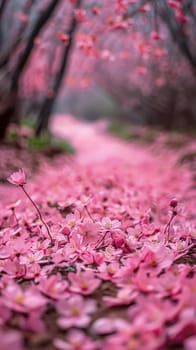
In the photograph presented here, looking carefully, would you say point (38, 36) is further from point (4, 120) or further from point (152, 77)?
point (152, 77)

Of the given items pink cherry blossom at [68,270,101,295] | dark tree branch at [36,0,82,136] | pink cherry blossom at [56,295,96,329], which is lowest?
dark tree branch at [36,0,82,136]

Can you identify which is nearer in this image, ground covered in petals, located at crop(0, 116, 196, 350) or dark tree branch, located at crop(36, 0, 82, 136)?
ground covered in petals, located at crop(0, 116, 196, 350)

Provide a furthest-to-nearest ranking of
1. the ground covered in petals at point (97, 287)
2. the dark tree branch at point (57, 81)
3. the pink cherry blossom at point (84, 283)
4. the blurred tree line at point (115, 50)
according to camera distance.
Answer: the dark tree branch at point (57, 81)
the blurred tree line at point (115, 50)
the pink cherry blossom at point (84, 283)
the ground covered in petals at point (97, 287)

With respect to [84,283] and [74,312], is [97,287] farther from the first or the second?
[74,312]

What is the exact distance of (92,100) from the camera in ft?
123

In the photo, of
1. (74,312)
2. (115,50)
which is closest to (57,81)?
(115,50)

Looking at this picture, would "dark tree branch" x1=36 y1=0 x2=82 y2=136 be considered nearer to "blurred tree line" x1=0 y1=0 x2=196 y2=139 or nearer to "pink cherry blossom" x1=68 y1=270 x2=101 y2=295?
"blurred tree line" x1=0 y1=0 x2=196 y2=139

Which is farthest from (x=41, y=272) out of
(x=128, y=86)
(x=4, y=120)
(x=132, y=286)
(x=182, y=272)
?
(x=128, y=86)

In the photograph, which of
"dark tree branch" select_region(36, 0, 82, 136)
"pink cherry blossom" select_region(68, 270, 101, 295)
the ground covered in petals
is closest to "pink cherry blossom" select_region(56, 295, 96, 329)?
the ground covered in petals

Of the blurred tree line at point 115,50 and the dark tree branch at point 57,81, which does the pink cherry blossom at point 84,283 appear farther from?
the dark tree branch at point 57,81

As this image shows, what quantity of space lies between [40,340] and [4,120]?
7.15m

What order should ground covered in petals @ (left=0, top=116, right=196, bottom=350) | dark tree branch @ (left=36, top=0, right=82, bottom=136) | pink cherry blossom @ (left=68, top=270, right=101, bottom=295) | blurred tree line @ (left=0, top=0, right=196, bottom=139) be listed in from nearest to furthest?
ground covered in petals @ (left=0, top=116, right=196, bottom=350) < pink cherry blossom @ (left=68, top=270, right=101, bottom=295) < blurred tree line @ (left=0, top=0, right=196, bottom=139) < dark tree branch @ (left=36, top=0, right=82, bottom=136)

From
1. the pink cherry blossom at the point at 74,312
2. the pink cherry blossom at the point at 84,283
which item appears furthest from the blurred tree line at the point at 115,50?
the pink cherry blossom at the point at 74,312

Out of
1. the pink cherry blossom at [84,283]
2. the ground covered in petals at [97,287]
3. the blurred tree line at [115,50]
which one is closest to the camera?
the ground covered in petals at [97,287]
